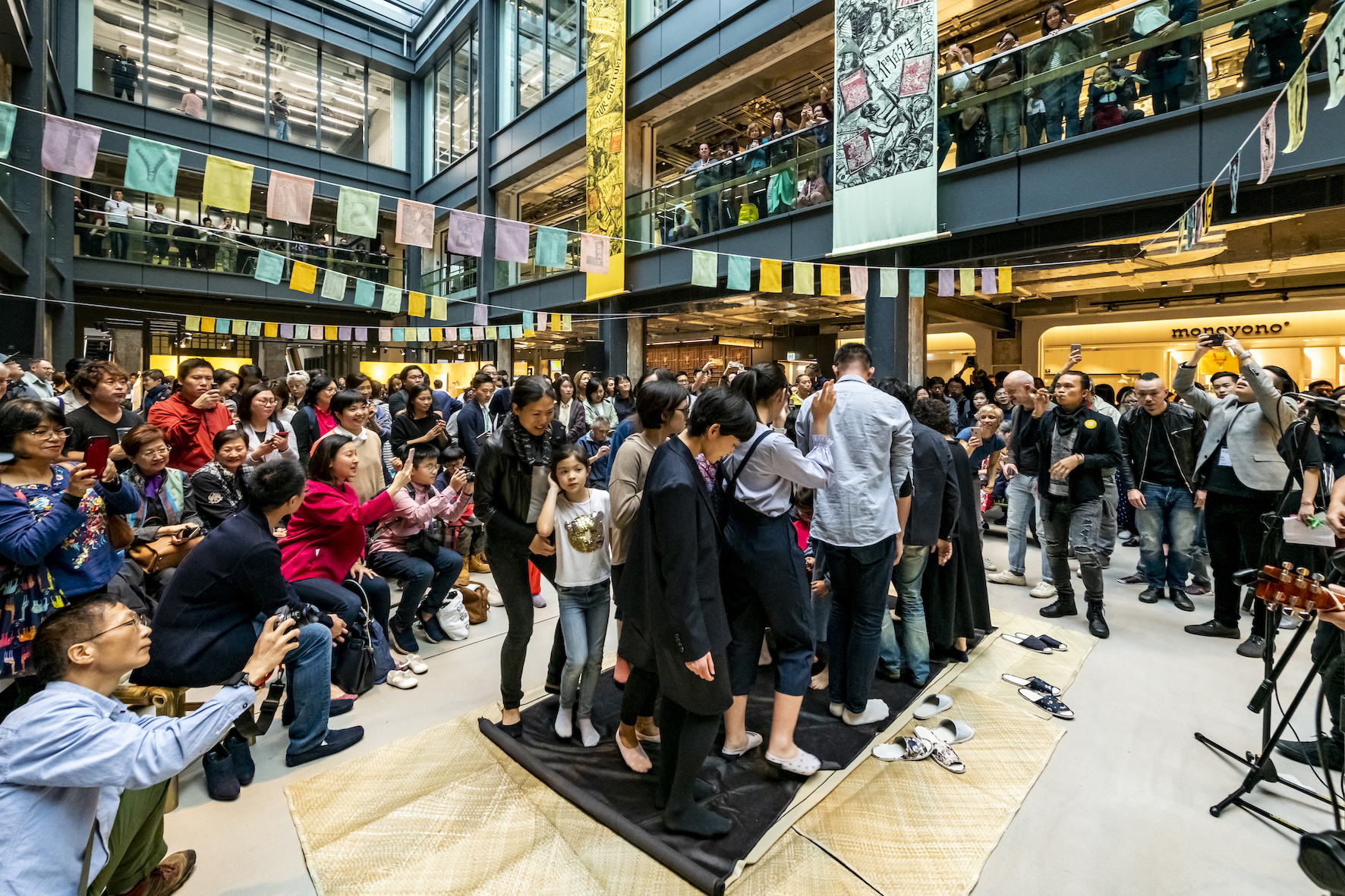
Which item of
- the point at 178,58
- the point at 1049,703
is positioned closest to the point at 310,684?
the point at 1049,703

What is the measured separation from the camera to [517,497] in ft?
9.20

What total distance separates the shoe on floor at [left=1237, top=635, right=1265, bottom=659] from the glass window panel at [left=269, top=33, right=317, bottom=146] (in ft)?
76.0

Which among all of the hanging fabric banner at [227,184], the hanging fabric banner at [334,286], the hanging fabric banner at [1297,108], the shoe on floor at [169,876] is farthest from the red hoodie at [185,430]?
the hanging fabric banner at [1297,108]

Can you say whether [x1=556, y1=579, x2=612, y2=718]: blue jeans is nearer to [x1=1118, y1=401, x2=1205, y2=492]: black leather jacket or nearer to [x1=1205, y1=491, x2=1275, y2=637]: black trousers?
[x1=1118, y1=401, x2=1205, y2=492]: black leather jacket

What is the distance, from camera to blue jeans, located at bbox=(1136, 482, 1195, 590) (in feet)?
15.4

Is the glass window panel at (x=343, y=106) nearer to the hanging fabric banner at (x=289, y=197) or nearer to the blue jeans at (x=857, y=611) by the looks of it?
the hanging fabric banner at (x=289, y=197)

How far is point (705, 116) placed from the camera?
1281 centimetres

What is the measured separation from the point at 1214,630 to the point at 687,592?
421cm

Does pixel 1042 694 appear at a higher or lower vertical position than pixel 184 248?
lower

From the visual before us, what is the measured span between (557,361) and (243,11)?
1270cm

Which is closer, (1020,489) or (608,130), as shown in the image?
(1020,489)

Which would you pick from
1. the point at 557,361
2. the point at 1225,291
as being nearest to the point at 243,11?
the point at 557,361

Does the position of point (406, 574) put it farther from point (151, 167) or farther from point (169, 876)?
point (151, 167)

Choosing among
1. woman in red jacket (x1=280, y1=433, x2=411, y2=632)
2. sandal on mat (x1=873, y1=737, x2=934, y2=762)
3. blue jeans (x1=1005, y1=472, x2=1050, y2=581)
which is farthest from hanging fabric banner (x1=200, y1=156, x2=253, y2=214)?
blue jeans (x1=1005, y1=472, x2=1050, y2=581)
